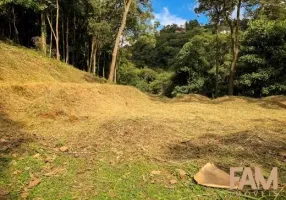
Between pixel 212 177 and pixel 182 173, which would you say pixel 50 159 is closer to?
pixel 182 173

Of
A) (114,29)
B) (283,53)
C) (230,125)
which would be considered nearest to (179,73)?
(114,29)

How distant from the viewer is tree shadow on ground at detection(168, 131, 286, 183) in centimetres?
326

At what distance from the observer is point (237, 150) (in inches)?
142

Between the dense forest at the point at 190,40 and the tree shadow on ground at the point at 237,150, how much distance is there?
30.6 ft

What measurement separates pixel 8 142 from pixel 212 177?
2640mm

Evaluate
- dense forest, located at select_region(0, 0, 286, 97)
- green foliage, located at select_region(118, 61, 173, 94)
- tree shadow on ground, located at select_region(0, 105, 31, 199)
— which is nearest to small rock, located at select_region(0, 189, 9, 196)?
tree shadow on ground, located at select_region(0, 105, 31, 199)

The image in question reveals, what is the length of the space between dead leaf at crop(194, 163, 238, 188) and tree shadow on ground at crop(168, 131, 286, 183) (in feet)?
0.46

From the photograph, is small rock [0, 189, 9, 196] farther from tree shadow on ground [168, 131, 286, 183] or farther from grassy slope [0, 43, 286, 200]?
tree shadow on ground [168, 131, 286, 183]

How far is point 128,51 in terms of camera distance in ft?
88.8

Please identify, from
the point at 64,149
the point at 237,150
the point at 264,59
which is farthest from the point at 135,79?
the point at 237,150

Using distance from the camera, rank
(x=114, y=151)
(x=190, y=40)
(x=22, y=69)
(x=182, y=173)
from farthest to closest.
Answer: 1. (x=190, y=40)
2. (x=22, y=69)
3. (x=114, y=151)
4. (x=182, y=173)

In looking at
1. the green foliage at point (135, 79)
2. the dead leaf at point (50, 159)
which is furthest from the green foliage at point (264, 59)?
the dead leaf at point (50, 159)

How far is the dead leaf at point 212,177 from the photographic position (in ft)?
9.09

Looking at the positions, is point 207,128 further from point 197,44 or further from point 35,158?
point 197,44
